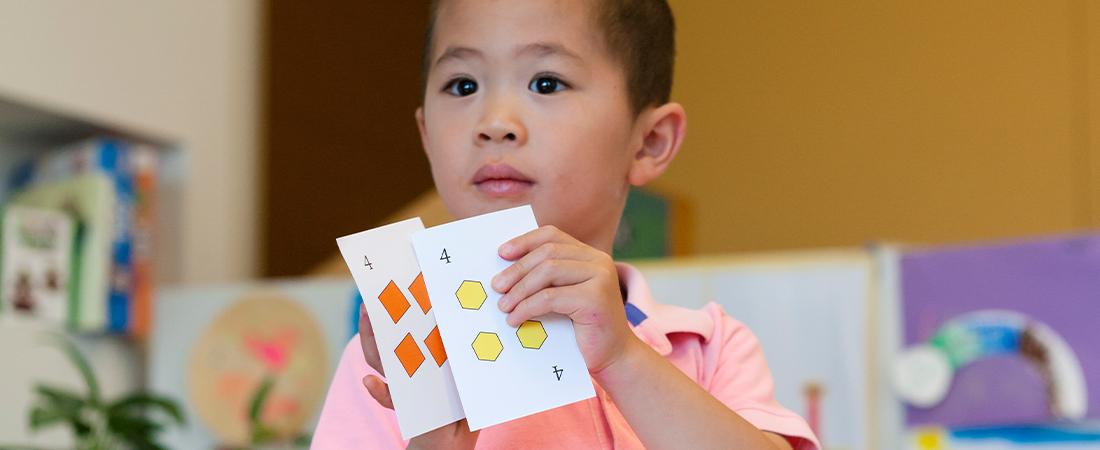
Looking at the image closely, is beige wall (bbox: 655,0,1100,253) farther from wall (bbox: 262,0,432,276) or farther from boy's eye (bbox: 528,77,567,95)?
boy's eye (bbox: 528,77,567,95)

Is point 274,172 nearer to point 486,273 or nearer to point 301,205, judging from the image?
point 301,205

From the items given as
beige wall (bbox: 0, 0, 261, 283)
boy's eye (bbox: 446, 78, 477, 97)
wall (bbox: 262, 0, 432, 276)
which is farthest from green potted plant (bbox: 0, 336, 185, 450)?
boy's eye (bbox: 446, 78, 477, 97)

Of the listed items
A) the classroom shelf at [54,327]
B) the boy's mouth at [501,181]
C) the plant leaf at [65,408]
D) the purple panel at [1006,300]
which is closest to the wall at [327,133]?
the classroom shelf at [54,327]

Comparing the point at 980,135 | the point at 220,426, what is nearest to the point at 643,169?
the point at 220,426

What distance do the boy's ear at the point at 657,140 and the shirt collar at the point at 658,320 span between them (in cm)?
10

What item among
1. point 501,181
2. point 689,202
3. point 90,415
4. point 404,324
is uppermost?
point 689,202

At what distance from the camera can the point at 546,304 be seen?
1.86 ft

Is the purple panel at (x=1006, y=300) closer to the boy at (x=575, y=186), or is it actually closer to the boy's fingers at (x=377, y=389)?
the boy at (x=575, y=186)

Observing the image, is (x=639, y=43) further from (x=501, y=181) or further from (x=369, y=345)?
(x=369, y=345)

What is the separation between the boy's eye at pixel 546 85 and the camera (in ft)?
2.30

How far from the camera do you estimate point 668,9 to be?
84cm

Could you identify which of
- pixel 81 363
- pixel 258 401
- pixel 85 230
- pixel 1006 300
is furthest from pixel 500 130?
pixel 85 230

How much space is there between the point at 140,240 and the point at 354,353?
5.67 ft

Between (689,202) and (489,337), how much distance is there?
3378mm
